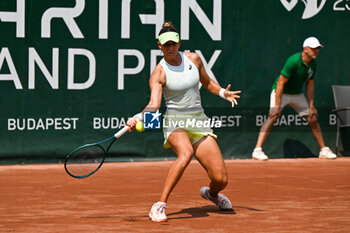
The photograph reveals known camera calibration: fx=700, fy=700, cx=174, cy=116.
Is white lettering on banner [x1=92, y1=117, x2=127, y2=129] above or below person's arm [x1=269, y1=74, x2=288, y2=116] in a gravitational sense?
below

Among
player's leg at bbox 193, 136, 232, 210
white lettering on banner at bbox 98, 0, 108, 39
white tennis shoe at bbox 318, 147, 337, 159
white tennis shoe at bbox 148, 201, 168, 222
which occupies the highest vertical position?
white lettering on banner at bbox 98, 0, 108, 39

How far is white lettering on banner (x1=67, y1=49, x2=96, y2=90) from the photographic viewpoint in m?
9.42

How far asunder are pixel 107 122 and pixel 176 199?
3.07 meters

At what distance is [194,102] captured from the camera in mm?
5934

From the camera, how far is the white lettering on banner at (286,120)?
10312 millimetres

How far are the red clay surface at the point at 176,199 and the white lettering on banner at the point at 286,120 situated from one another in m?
0.74

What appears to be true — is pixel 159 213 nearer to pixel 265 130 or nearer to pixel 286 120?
pixel 265 130

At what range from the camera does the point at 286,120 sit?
411 inches

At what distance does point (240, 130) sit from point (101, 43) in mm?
2401

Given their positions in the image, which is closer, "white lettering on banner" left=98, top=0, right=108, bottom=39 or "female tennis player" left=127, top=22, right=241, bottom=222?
"female tennis player" left=127, top=22, right=241, bottom=222

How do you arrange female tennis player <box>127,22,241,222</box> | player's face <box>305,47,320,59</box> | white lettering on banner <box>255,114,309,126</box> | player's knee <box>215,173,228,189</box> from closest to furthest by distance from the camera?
1. female tennis player <box>127,22,241,222</box>
2. player's knee <box>215,173,228,189</box>
3. player's face <box>305,47,320,59</box>
4. white lettering on banner <box>255,114,309,126</box>

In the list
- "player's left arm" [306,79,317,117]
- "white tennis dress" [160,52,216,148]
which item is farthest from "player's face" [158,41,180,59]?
"player's left arm" [306,79,317,117]

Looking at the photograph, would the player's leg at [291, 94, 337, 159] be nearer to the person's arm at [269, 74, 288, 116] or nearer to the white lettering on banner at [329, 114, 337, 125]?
the person's arm at [269, 74, 288, 116]

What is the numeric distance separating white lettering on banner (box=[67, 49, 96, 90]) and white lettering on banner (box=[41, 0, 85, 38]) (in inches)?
8.5
